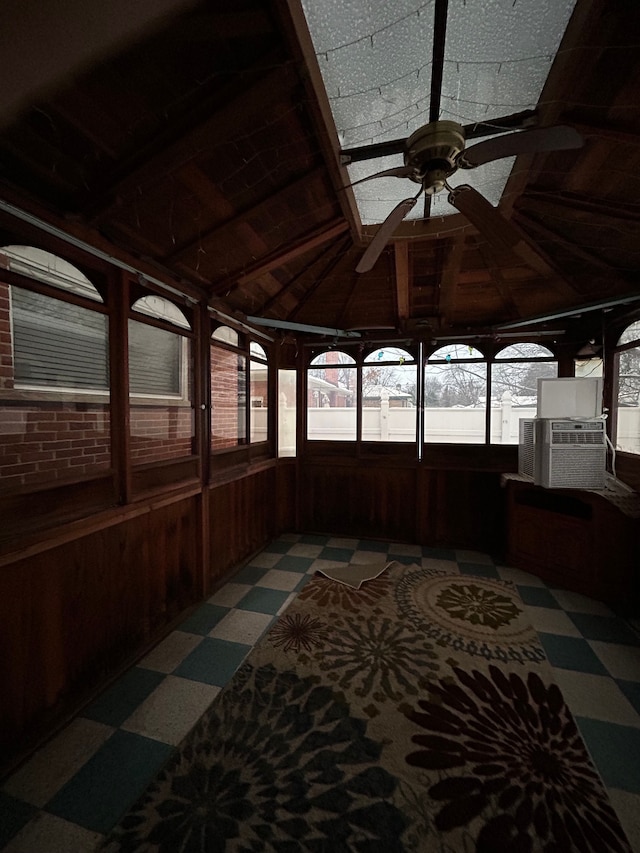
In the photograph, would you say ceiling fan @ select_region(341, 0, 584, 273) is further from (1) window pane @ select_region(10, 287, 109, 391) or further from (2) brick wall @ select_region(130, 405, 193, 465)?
(2) brick wall @ select_region(130, 405, 193, 465)

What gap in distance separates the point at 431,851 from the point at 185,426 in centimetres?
275

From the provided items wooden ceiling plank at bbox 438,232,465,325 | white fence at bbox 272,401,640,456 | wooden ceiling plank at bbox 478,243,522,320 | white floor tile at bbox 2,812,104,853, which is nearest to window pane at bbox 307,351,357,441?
white fence at bbox 272,401,640,456

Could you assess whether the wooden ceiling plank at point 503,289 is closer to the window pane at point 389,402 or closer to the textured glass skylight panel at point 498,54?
the textured glass skylight panel at point 498,54

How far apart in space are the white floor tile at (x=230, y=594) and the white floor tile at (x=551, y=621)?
2319 mm

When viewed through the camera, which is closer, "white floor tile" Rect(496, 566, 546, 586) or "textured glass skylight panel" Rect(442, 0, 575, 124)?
"textured glass skylight panel" Rect(442, 0, 575, 124)

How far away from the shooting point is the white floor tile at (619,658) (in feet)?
6.75

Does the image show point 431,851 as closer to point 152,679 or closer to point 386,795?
point 386,795

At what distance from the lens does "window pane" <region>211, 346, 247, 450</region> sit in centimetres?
333

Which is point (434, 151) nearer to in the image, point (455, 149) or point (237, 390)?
point (455, 149)

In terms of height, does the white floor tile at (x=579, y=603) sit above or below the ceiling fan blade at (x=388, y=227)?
below

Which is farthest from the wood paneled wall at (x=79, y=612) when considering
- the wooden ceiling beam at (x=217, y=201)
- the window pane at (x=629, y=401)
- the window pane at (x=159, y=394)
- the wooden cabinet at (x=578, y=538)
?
the window pane at (x=629, y=401)

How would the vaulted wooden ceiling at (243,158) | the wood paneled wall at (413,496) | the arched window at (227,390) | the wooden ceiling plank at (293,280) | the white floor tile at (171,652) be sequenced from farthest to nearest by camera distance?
the wood paneled wall at (413,496) → the arched window at (227,390) → the wooden ceiling plank at (293,280) → the white floor tile at (171,652) → the vaulted wooden ceiling at (243,158)

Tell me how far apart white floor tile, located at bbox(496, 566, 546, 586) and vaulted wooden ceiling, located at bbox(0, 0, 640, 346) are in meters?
2.66

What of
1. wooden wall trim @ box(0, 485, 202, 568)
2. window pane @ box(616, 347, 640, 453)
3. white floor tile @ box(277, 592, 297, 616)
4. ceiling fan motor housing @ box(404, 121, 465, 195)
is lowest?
white floor tile @ box(277, 592, 297, 616)
